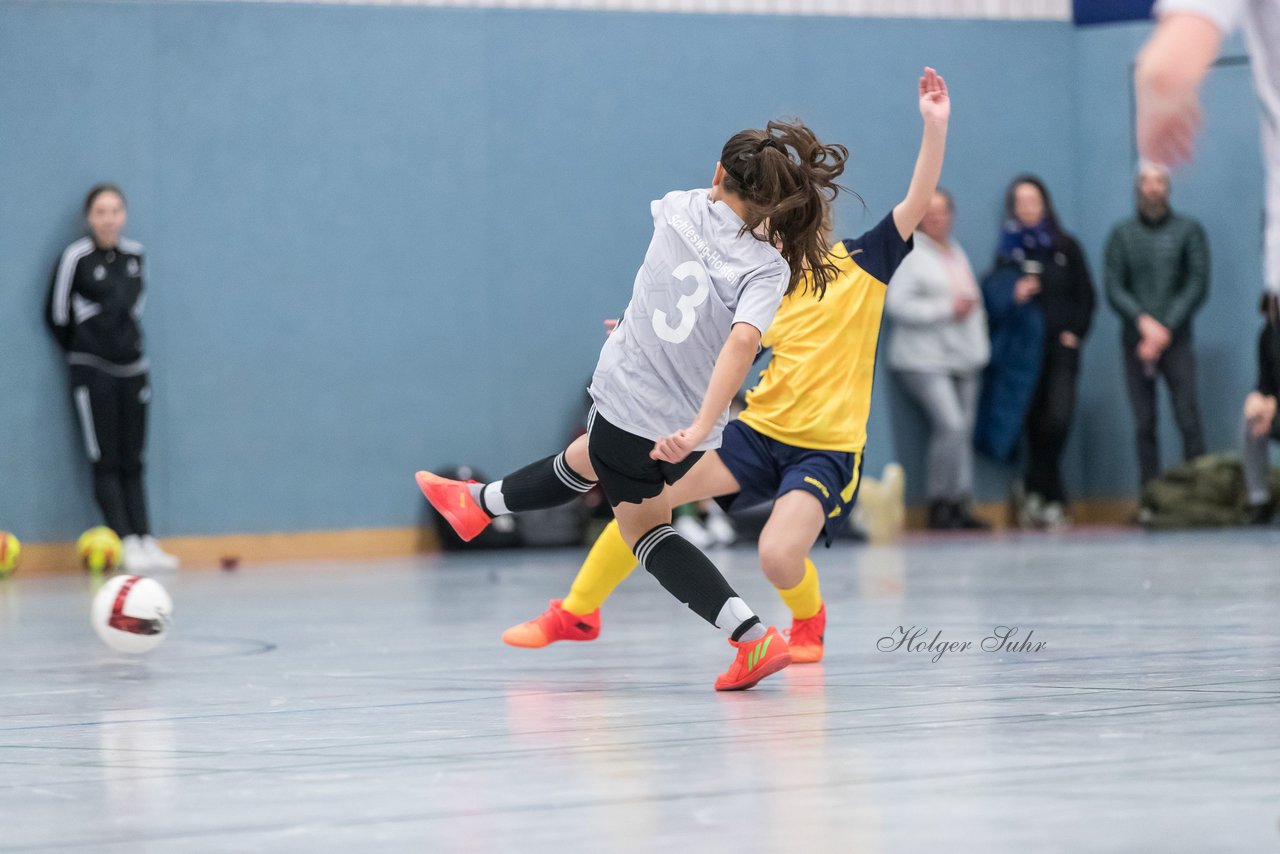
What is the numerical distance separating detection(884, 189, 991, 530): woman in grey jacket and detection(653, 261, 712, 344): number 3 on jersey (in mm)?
8562

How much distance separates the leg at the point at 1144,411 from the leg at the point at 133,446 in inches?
266

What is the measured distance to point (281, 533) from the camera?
12.2 meters

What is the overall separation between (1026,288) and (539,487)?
28.6ft

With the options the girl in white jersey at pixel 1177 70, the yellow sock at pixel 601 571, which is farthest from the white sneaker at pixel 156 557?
the girl in white jersey at pixel 1177 70

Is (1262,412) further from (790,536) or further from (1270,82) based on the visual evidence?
(1270,82)

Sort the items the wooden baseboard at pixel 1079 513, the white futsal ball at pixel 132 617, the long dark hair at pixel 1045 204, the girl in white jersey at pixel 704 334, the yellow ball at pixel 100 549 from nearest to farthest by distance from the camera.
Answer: the girl in white jersey at pixel 704 334 → the white futsal ball at pixel 132 617 → the yellow ball at pixel 100 549 → the long dark hair at pixel 1045 204 → the wooden baseboard at pixel 1079 513

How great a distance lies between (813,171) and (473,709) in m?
1.56

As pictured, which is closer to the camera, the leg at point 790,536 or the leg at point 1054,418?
the leg at point 790,536

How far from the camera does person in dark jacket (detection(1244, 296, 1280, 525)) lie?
10430 millimetres

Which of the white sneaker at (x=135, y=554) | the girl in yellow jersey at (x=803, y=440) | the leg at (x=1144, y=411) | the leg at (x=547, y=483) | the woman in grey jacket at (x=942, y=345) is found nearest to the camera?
the leg at (x=547, y=483)

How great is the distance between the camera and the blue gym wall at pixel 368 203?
11555mm

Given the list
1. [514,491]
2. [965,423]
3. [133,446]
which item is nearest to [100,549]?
[133,446]

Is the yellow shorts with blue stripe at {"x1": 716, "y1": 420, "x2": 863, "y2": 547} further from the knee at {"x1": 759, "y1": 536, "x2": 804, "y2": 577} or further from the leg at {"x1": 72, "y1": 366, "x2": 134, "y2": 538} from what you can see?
the leg at {"x1": 72, "y1": 366, "x2": 134, "y2": 538}

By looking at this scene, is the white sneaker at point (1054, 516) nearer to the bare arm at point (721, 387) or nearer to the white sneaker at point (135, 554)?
the white sneaker at point (135, 554)
